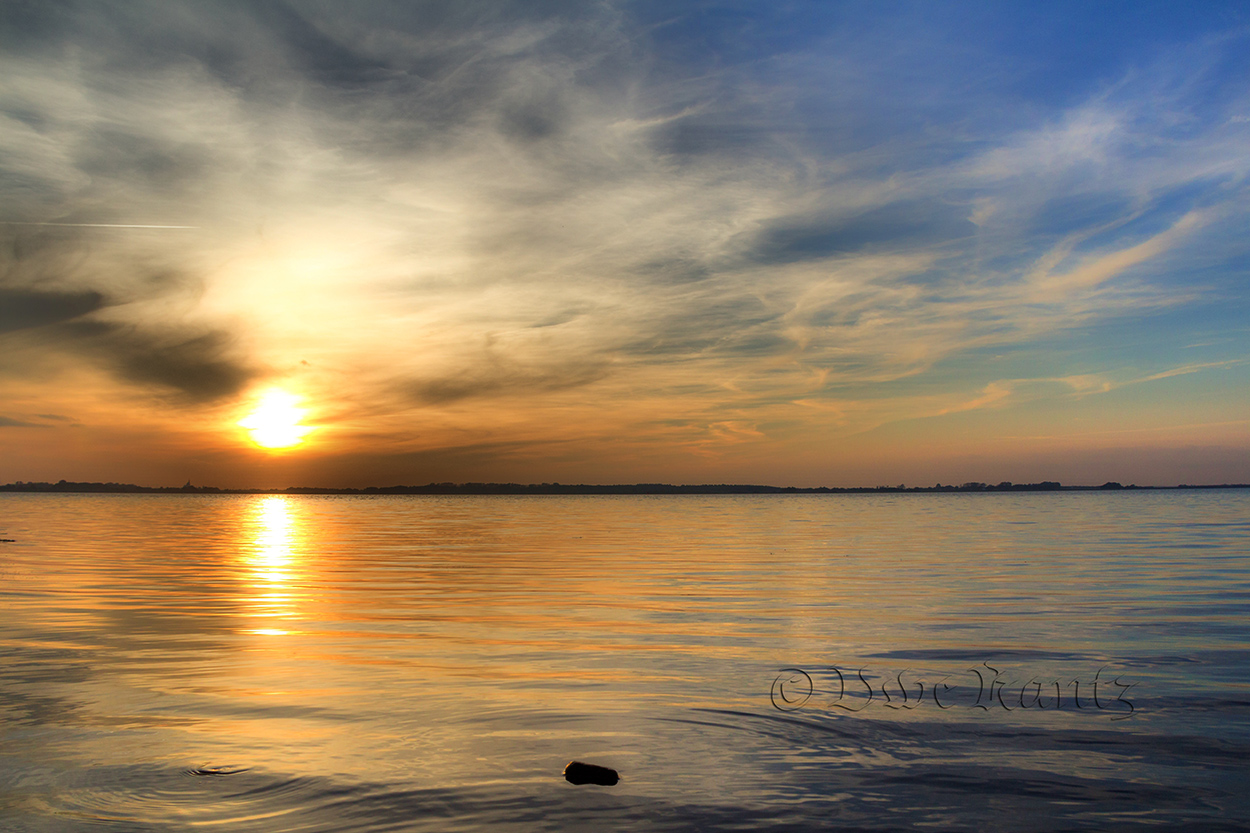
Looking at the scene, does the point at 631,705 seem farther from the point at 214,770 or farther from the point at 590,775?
the point at 214,770

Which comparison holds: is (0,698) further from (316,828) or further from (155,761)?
(316,828)

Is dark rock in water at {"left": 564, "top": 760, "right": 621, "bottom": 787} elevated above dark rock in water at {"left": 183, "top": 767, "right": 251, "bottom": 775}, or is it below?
above

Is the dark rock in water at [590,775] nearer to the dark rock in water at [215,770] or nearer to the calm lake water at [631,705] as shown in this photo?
the calm lake water at [631,705]

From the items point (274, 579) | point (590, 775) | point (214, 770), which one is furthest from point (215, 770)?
point (274, 579)

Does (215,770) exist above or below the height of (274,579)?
above

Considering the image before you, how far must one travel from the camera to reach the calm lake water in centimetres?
813

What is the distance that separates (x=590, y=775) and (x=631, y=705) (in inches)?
142

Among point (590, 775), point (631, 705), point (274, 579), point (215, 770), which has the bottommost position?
point (274, 579)

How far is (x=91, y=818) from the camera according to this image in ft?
25.3

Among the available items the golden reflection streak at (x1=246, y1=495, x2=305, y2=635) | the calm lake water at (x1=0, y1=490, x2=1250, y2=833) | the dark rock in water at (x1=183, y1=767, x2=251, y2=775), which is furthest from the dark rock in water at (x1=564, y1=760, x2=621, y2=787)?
the golden reflection streak at (x1=246, y1=495, x2=305, y2=635)

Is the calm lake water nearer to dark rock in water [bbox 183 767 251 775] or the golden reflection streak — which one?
dark rock in water [bbox 183 767 251 775]

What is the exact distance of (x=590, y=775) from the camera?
8.61 meters

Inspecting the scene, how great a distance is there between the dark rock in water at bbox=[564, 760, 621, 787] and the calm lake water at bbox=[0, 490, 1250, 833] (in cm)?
21

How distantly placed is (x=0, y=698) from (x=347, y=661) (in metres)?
5.35
